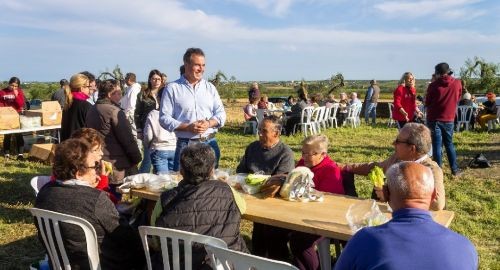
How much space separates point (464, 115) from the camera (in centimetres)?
1262

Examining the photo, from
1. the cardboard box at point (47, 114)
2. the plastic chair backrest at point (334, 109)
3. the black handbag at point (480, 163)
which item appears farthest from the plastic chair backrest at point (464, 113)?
the cardboard box at point (47, 114)

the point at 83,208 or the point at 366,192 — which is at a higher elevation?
the point at 83,208

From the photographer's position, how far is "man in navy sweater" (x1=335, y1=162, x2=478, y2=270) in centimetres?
150

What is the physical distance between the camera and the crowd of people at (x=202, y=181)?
158 cm

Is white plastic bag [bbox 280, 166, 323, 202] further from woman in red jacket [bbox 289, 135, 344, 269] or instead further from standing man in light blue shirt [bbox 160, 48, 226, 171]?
standing man in light blue shirt [bbox 160, 48, 226, 171]

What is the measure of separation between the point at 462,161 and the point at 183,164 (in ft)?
22.6

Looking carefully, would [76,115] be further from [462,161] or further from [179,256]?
[462,161]

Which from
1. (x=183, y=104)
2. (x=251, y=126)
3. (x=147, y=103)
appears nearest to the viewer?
(x=183, y=104)

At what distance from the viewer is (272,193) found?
301 centimetres

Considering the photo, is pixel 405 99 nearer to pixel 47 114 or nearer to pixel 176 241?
pixel 176 241

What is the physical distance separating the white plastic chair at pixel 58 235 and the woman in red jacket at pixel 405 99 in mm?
5866

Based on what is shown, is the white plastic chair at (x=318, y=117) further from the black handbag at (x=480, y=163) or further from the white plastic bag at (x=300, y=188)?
the white plastic bag at (x=300, y=188)

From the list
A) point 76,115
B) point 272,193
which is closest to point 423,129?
point 272,193

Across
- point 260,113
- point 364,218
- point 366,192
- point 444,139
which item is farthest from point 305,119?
point 364,218
